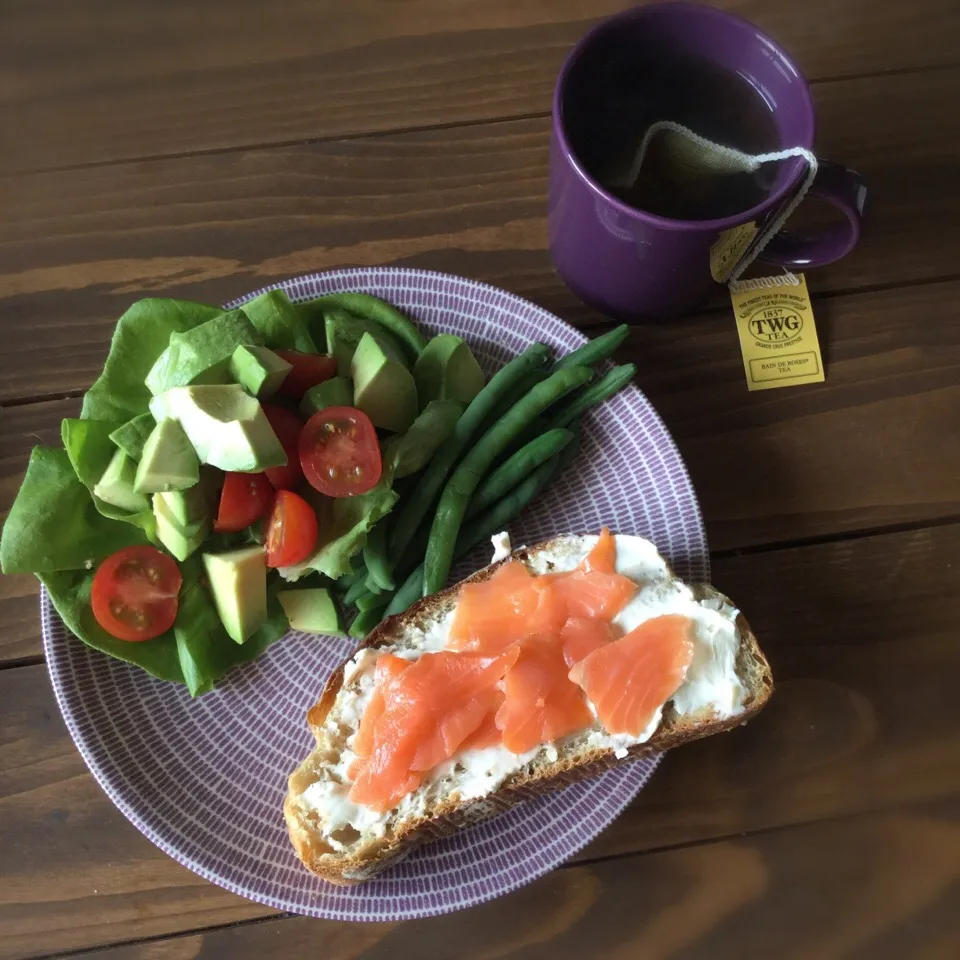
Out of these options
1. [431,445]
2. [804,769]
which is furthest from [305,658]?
[804,769]

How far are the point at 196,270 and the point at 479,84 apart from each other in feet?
2.62

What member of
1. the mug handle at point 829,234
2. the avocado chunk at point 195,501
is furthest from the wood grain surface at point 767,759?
the mug handle at point 829,234

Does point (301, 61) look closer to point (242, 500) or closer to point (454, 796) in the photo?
point (242, 500)

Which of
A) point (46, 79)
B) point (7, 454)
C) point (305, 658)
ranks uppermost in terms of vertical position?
point (46, 79)

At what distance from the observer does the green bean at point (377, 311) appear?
168 cm

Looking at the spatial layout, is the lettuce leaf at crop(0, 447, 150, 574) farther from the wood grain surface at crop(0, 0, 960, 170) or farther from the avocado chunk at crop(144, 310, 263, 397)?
the wood grain surface at crop(0, 0, 960, 170)

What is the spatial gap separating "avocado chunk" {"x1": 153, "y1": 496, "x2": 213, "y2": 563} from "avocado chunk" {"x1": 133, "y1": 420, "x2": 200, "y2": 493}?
3 cm

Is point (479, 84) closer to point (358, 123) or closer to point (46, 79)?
point (358, 123)

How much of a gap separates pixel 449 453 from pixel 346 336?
0.31 m

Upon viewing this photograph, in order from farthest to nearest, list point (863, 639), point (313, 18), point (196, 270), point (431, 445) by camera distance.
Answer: point (313, 18)
point (196, 270)
point (863, 639)
point (431, 445)

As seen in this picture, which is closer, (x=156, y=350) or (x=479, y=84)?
(x=156, y=350)

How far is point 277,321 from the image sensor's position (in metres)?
1.59

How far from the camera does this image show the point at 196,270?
1873mm

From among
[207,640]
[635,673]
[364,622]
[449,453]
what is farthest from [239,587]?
[635,673]
